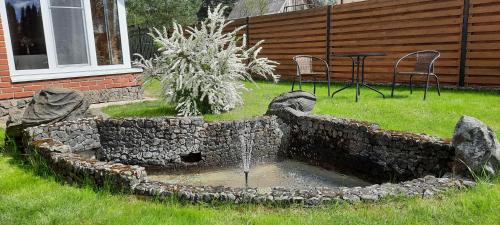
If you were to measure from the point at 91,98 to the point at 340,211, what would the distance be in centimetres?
602

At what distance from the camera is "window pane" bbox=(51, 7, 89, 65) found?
6.64m

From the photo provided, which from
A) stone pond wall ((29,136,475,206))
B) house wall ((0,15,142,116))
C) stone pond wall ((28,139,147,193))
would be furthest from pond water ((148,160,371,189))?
house wall ((0,15,142,116))

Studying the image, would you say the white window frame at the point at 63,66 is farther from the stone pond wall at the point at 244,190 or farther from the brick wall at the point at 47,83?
the stone pond wall at the point at 244,190

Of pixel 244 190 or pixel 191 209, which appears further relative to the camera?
pixel 244 190

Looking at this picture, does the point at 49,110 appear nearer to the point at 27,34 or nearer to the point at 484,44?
the point at 27,34

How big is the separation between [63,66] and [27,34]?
2.51 feet

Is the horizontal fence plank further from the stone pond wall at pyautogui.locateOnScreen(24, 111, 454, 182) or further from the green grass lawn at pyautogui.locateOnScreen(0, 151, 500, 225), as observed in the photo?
the green grass lawn at pyautogui.locateOnScreen(0, 151, 500, 225)

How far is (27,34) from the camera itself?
6.37 m

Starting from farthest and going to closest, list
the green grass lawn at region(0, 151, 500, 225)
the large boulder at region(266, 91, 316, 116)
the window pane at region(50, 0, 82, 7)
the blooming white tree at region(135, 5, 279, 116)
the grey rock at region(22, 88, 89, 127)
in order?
the window pane at region(50, 0, 82, 7), the blooming white tree at region(135, 5, 279, 116), the large boulder at region(266, 91, 316, 116), the grey rock at region(22, 88, 89, 127), the green grass lawn at region(0, 151, 500, 225)

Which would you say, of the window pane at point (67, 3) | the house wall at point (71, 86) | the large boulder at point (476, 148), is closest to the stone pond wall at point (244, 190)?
the large boulder at point (476, 148)

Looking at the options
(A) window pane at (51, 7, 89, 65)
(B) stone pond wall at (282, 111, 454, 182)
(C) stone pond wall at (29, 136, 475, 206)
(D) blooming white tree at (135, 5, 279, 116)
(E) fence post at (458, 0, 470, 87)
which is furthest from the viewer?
(E) fence post at (458, 0, 470, 87)

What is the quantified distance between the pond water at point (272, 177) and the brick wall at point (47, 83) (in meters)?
3.17

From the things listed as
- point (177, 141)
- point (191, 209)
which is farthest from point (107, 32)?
point (191, 209)

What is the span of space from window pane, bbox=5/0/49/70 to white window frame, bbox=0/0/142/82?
0.09 m
